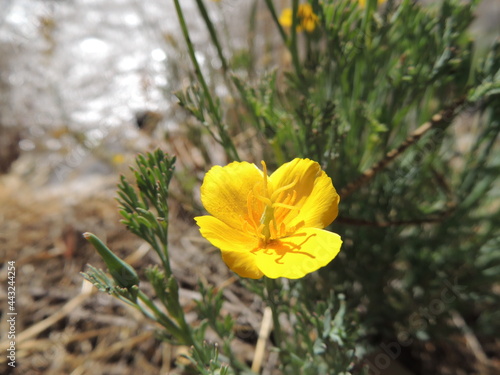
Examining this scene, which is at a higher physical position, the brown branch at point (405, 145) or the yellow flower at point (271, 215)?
the yellow flower at point (271, 215)

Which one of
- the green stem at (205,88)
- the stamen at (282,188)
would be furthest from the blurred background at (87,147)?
the stamen at (282,188)

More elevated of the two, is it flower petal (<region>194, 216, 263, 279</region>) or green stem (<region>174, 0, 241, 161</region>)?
green stem (<region>174, 0, 241, 161</region>)

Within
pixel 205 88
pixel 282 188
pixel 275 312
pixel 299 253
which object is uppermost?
pixel 205 88

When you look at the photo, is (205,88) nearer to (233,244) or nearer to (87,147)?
(233,244)

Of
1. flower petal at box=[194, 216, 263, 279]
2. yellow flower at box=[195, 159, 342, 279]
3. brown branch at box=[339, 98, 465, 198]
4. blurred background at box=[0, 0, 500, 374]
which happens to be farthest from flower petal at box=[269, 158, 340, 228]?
blurred background at box=[0, 0, 500, 374]

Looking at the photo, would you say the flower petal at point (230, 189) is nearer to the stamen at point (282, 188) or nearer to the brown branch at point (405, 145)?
the stamen at point (282, 188)

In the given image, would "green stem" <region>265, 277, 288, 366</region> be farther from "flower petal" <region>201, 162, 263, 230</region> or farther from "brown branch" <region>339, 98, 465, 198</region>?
"brown branch" <region>339, 98, 465, 198</region>

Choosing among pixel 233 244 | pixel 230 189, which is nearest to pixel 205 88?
pixel 230 189
